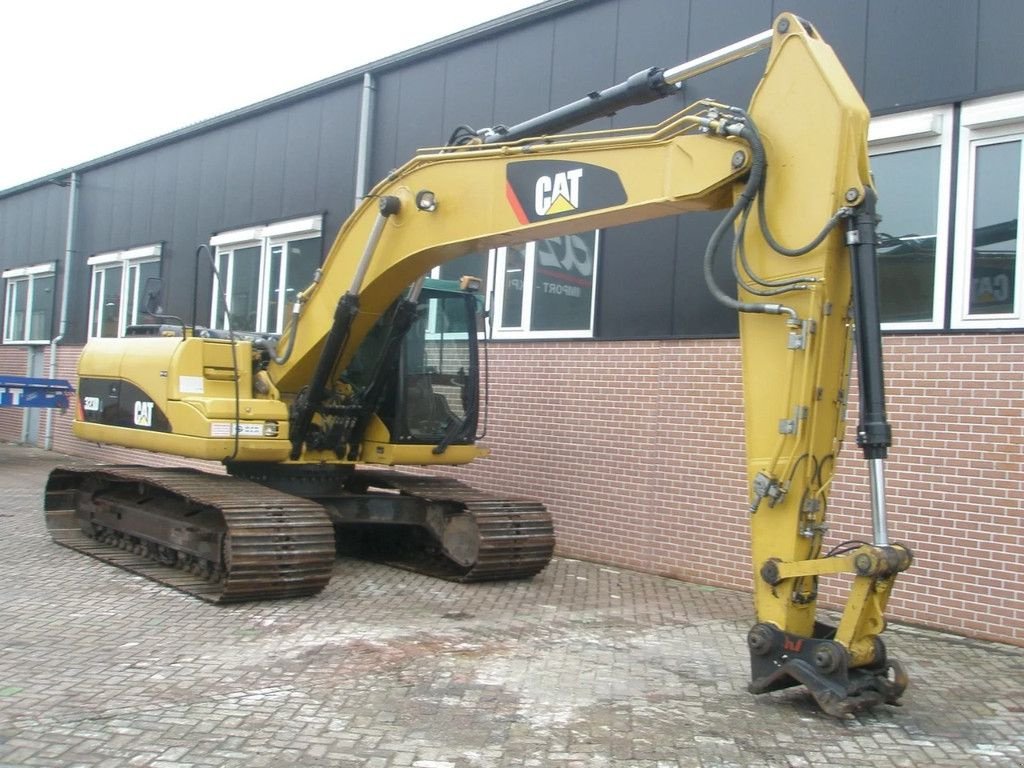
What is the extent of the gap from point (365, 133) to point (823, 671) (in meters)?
9.62

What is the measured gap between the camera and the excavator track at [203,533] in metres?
7.02

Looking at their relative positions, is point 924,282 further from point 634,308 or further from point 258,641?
point 258,641

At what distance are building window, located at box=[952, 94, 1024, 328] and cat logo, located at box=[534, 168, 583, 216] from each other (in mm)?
3135

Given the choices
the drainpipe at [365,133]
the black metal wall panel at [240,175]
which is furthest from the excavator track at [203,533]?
the black metal wall panel at [240,175]

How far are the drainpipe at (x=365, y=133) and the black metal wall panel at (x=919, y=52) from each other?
657 cm

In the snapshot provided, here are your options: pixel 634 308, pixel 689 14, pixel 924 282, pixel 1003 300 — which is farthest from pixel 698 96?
pixel 1003 300

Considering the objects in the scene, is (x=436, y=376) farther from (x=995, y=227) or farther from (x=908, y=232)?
(x=995, y=227)

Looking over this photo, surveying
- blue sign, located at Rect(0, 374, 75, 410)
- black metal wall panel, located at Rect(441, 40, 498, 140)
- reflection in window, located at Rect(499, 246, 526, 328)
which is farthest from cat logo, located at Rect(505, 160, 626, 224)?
blue sign, located at Rect(0, 374, 75, 410)

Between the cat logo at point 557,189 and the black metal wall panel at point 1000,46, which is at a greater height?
the black metal wall panel at point 1000,46

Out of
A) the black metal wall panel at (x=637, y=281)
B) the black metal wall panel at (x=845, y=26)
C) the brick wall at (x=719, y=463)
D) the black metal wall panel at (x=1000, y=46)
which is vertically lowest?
the brick wall at (x=719, y=463)

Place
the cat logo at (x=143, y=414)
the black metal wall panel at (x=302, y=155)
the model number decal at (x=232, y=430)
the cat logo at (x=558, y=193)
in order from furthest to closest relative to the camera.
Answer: the black metal wall panel at (x=302, y=155)
the cat logo at (x=143, y=414)
the model number decal at (x=232, y=430)
the cat logo at (x=558, y=193)

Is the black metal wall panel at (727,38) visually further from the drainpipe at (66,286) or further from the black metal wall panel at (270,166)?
the drainpipe at (66,286)

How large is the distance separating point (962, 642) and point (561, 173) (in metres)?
4.23

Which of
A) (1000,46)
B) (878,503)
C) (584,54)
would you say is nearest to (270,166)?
(584,54)
